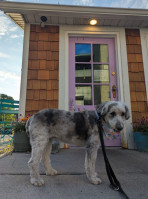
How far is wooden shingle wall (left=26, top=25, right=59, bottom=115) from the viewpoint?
12.8 feet

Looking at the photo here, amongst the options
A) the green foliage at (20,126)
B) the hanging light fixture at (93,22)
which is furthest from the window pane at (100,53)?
the green foliage at (20,126)

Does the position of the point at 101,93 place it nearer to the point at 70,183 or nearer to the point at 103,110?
the point at 103,110

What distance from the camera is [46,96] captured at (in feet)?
12.9

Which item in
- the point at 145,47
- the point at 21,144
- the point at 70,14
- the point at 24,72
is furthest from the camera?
the point at 145,47

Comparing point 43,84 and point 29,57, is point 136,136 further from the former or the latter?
point 29,57

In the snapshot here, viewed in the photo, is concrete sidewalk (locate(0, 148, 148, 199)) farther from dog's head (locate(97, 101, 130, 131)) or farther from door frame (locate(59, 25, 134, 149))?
door frame (locate(59, 25, 134, 149))

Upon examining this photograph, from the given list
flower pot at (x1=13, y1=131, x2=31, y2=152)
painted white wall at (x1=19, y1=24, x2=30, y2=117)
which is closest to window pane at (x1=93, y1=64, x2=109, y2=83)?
painted white wall at (x1=19, y1=24, x2=30, y2=117)

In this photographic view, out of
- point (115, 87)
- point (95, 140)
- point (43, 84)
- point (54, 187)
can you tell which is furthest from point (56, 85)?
point (54, 187)

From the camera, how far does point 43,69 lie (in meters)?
4.07

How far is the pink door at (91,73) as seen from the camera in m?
4.09

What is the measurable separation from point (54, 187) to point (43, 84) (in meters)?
2.89

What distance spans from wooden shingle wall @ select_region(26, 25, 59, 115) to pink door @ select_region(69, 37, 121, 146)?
0.50 meters

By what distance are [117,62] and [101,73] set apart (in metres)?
0.61

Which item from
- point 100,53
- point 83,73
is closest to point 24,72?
point 83,73
